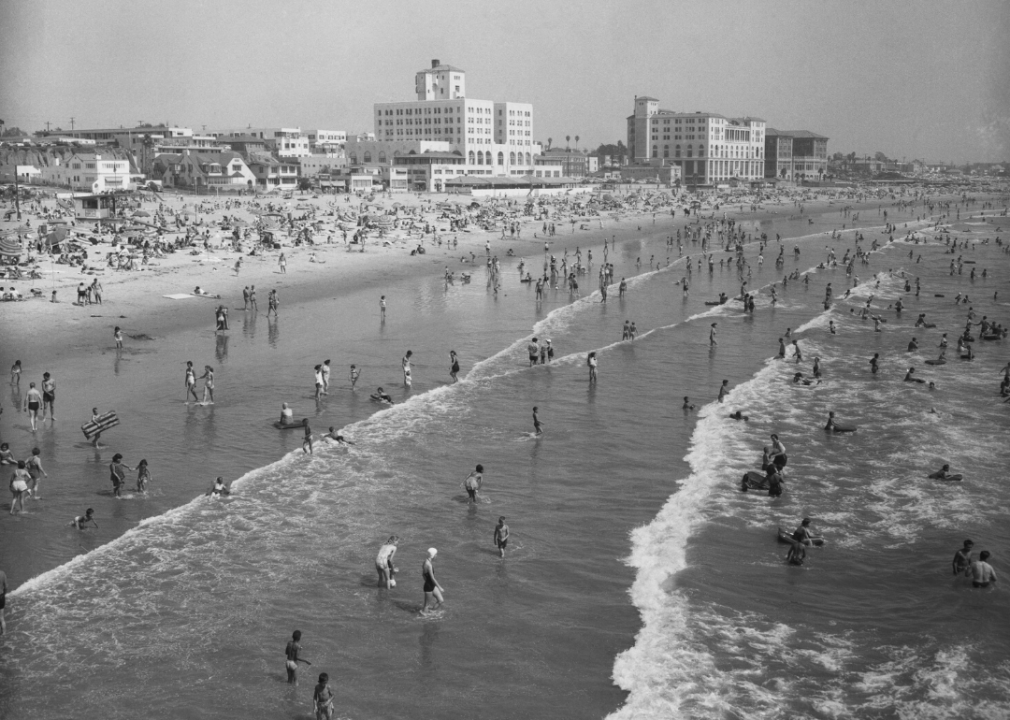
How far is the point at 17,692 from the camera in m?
10.6

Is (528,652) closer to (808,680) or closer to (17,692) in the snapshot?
(808,680)

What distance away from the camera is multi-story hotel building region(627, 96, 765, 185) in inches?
6954

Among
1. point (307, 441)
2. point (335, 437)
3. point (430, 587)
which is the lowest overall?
point (430, 587)

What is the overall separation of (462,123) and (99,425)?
118757 millimetres

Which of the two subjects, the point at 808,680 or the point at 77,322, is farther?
the point at 77,322

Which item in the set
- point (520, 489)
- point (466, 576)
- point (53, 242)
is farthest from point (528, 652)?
point (53, 242)

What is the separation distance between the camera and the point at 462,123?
436 ft

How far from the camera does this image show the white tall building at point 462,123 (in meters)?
133

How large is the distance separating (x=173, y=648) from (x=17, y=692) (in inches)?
70.7

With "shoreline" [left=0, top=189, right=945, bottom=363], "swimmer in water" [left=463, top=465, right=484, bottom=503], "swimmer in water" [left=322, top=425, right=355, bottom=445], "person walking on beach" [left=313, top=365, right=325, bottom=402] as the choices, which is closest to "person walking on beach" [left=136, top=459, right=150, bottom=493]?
"swimmer in water" [left=322, top=425, right=355, bottom=445]

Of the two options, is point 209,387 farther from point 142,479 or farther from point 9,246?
point 9,246

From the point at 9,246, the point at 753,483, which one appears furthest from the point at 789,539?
the point at 9,246

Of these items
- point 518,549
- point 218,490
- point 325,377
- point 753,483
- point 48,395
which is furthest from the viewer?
point 325,377

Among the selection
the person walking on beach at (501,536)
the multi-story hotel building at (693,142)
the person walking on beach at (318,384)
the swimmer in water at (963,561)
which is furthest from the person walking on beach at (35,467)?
the multi-story hotel building at (693,142)
